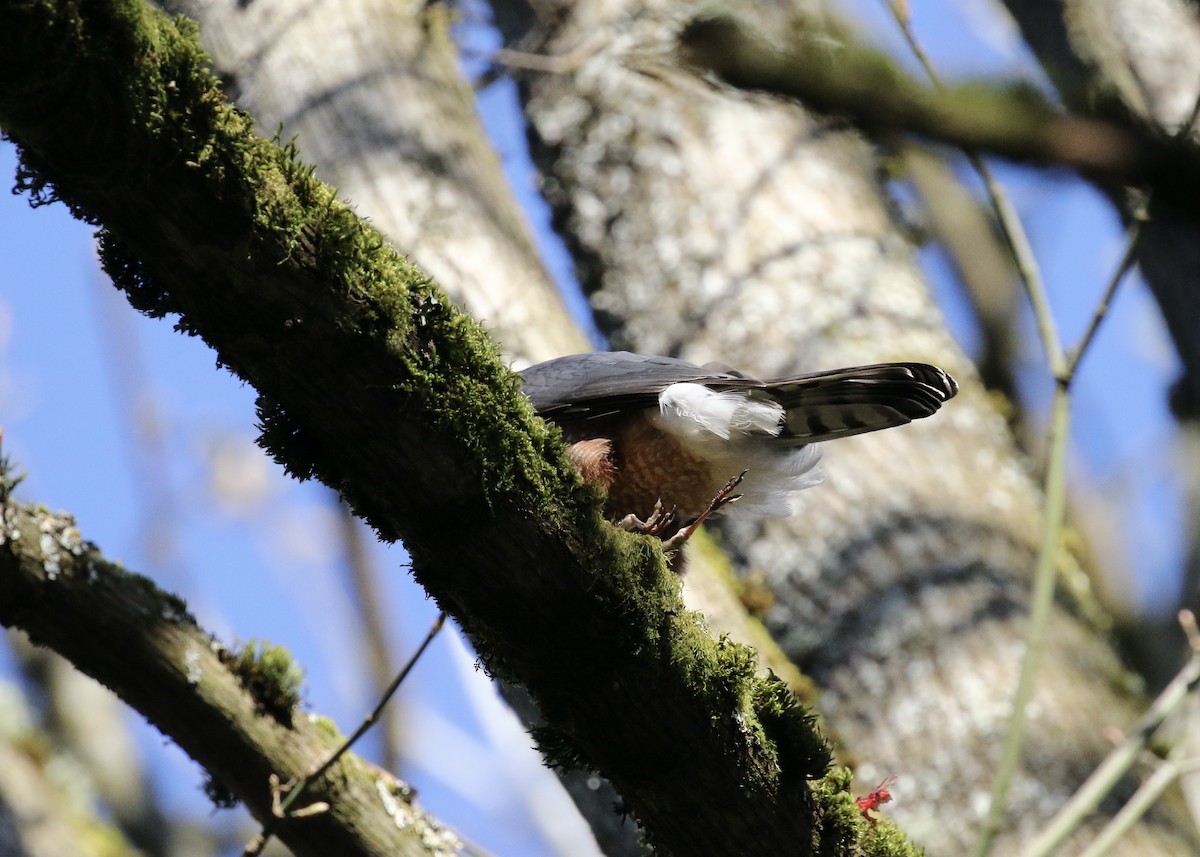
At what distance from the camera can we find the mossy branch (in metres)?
1.65

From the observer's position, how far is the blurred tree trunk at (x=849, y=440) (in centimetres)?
347

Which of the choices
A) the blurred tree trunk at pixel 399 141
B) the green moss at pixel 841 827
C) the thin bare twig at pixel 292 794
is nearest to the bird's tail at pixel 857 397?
the blurred tree trunk at pixel 399 141

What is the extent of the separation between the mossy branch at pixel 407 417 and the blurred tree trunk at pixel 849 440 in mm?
1362

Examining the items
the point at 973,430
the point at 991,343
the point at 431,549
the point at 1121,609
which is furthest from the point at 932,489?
the point at 431,549

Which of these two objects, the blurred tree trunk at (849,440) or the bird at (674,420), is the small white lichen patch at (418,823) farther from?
the blurred tree trunk at (849,440)

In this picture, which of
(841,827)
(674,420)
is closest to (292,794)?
(841,827)

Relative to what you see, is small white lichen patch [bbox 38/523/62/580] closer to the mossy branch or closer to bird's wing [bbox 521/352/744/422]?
the mossy branch

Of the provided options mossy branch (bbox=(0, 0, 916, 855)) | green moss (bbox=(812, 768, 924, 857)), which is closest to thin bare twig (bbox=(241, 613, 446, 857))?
mossy branch (bbox=(0, 0, 916, 855))

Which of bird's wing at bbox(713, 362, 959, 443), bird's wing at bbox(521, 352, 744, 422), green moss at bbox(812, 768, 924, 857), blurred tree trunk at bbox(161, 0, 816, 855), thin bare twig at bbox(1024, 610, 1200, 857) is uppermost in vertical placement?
blurred tree trunk at bbox(161, 0, 816, 855)

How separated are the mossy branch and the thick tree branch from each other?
24.2 inches

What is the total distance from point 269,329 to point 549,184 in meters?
3.08

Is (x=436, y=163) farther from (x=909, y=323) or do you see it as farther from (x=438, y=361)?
(x=438, y=361)

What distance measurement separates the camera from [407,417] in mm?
1927

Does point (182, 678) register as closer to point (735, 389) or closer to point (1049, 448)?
point (735, 389)
